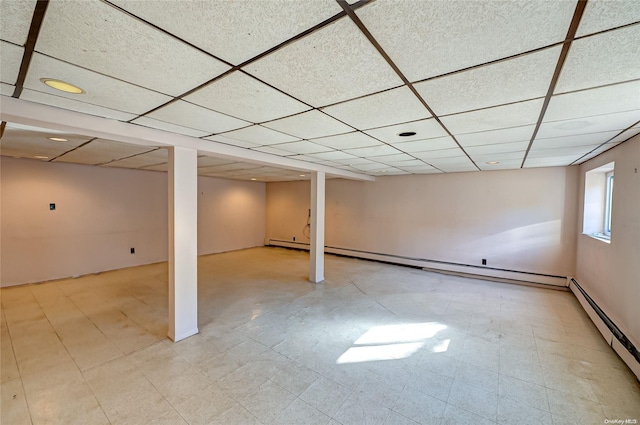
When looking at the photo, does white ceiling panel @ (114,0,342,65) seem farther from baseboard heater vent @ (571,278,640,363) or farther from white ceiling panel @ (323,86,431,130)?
baseboard heater vent @ (571,278,640,363)

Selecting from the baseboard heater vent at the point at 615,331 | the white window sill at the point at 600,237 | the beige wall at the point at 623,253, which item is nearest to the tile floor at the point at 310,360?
the baseboard heater vent at the point at 615,331

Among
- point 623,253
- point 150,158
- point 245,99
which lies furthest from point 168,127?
point 623,253

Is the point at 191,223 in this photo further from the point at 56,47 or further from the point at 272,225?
the point at 272,225

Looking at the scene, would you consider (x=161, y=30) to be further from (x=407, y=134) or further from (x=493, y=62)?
(x=407, y=134)

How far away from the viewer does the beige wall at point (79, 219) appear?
473 cm

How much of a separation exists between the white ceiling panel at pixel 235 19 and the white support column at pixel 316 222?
3.92 m

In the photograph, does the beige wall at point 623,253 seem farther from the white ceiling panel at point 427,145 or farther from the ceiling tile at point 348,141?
the ceiling tile at point 348,141

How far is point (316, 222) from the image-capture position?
202 inches

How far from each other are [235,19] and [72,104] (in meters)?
1.80

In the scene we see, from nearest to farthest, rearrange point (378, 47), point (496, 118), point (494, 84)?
point (378, 47) → point (494, 84) → point (496, 118)

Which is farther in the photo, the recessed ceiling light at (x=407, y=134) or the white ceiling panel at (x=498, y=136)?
the recessed ceiling light at (x=407, y=134)

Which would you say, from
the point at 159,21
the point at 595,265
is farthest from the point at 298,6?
the point at 595,265

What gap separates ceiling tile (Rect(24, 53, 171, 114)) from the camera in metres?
1.41

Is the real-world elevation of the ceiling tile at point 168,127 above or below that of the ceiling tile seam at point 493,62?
below
